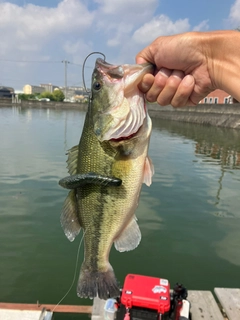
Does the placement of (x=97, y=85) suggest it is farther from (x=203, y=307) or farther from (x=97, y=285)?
(x=203, y=307)

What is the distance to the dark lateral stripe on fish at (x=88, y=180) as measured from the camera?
2.33 metres

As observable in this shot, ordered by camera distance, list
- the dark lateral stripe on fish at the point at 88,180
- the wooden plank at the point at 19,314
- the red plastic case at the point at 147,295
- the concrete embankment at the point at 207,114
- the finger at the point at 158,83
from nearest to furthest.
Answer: the dark lateral stripe on fish at the point at 88,180, the finger at the point at 158,83, the red plastic case at the point at 147,295, the wooden plank at the point at 19,314, the concrete embankment at the point at 207,114

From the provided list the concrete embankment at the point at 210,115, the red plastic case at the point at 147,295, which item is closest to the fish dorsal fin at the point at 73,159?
the red plastic case at the point at 147,295

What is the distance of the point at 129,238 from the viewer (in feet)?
8.44

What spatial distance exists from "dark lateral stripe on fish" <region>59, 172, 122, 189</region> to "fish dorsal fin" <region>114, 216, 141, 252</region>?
1.50ft

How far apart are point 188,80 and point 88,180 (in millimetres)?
1246

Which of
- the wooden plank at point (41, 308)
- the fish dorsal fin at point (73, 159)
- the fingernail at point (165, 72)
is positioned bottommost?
the wooden plank at point (41, 308)

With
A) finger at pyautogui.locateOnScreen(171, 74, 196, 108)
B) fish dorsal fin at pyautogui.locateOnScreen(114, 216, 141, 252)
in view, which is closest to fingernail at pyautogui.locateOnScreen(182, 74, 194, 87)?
finger at pyautogui.locateOnScreen(171, 74, 196, 108)

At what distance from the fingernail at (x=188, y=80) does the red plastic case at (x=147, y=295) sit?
227 cm

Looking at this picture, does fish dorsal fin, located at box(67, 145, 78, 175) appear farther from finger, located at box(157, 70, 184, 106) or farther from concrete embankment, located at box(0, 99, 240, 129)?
concrete embankment, located at box(0, 99, 240, 129)

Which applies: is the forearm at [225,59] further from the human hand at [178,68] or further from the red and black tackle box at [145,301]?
the red and black tackle box at [145,301]

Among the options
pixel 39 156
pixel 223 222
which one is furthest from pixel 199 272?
pixel 39 156

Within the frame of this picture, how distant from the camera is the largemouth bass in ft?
7.77

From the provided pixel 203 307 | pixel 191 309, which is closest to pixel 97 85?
pixel 191 309
